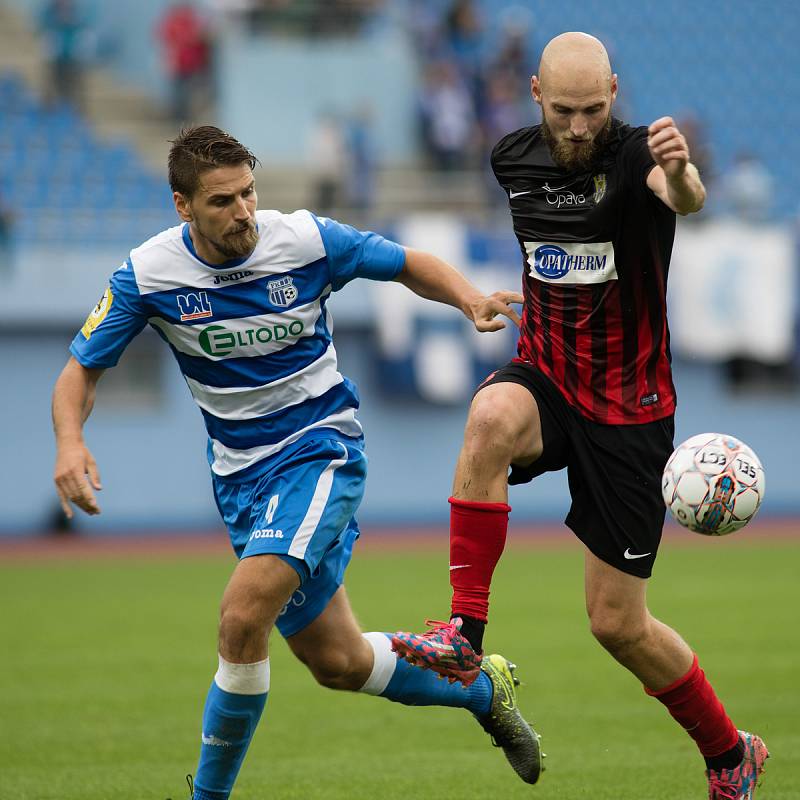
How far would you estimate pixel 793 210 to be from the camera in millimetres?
22734

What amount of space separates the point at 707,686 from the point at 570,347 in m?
1.43

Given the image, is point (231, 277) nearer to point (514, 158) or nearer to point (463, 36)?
point (514, 158)

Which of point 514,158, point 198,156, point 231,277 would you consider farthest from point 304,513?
point 514,158

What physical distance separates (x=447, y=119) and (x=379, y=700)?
13387 millimetres

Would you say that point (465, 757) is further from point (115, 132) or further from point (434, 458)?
point (115, 132)

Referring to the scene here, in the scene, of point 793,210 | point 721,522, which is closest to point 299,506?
point 721,522

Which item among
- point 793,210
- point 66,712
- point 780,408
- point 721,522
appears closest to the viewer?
point 721,522

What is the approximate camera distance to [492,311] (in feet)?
17.8

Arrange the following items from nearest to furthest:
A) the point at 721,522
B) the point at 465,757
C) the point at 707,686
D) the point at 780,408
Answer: the point at 721,522
the point at 707,686
the point at 465,757
the point at 780,408

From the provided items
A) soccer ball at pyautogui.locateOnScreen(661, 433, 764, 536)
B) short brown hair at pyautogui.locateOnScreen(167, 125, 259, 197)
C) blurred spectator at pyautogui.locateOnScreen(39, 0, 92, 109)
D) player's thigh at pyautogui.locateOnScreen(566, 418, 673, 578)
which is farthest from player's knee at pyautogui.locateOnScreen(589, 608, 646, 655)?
blurred spectator at pyautogui.locateOnScreen(39, 0, 92, 109)

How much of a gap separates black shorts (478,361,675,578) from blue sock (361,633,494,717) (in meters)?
0.90

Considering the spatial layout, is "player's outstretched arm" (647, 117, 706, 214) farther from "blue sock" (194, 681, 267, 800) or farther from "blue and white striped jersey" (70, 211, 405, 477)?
"blue sock" (194, 681, 267, 800)

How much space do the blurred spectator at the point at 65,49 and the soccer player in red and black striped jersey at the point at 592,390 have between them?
645 inches

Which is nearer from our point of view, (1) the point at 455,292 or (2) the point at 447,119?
(1) the point at 455,292
